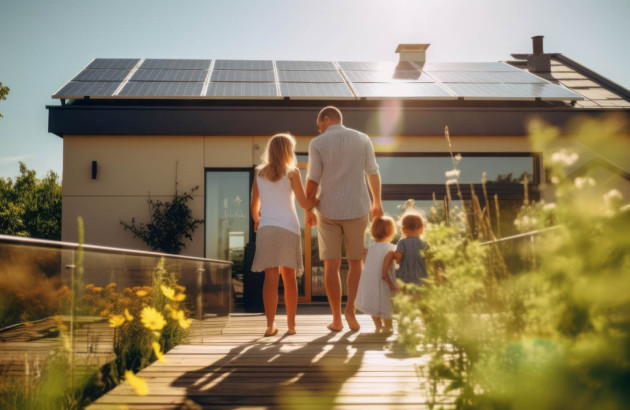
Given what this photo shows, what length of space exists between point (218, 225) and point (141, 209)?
1.39 m

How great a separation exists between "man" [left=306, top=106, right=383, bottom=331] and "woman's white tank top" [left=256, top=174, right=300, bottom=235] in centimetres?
21

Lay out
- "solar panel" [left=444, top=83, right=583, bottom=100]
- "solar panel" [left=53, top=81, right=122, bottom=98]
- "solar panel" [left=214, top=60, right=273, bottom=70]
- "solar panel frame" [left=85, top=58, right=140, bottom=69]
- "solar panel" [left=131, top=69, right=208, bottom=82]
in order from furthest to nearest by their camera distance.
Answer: "solar panel" [left=214, top=60, right=273, bottom=70], "solar panel frame" [left=85, top=58, right=140, bottom=69], "solar panel" [left=131, top=69, right=208, bottom=82], "solar panel" [left=444, top=83, right=583, bottom=100], "solar panel" [left=53, top=81, right=122, bottom=98]

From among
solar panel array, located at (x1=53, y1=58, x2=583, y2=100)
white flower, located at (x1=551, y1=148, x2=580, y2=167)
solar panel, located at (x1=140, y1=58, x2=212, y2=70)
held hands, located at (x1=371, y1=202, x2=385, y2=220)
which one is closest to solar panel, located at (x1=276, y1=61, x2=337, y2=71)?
solar panel array, located at (x1=53, y1=58, x2=583, y2=100)

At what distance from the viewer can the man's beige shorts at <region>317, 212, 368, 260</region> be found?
4831 millimetres

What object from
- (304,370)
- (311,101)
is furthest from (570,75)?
(304,370)

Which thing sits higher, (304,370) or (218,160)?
(218,160)

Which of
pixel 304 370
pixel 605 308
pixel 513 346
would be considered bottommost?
pixel 304 370

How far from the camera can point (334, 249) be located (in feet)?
15.9

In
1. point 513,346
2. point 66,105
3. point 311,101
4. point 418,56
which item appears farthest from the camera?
point 418,56

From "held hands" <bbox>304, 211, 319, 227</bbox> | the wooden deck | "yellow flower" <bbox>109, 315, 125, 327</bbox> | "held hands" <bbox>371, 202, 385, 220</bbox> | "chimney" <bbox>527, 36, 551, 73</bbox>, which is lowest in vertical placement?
the wooden deck

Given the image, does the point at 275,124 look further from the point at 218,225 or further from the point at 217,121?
the point at 218,225

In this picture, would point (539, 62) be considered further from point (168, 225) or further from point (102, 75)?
point (102, 75)

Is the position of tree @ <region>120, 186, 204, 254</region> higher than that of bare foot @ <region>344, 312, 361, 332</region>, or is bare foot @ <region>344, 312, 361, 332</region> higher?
tree @ <region>120, 186, 204, 254</region>

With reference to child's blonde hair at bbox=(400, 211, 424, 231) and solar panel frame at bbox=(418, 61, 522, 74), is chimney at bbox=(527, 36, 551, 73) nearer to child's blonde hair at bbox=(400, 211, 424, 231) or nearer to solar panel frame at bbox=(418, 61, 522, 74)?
solar panel frame at bbox=(418, 61, 522, 74)
